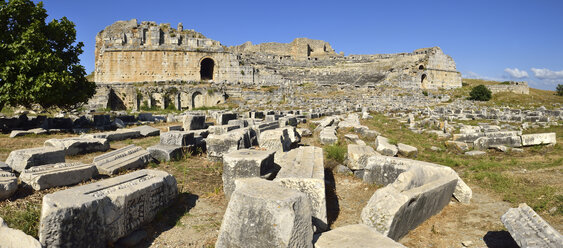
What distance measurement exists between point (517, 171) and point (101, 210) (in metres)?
8.17

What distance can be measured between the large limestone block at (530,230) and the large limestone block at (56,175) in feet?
19.8

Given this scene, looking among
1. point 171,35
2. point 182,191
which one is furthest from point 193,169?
point 171,35

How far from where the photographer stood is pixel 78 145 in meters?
7.52

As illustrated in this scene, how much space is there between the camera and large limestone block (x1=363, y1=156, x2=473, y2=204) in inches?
205

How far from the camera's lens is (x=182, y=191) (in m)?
5.27

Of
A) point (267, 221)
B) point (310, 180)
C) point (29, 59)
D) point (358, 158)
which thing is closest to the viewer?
point (267, 221)

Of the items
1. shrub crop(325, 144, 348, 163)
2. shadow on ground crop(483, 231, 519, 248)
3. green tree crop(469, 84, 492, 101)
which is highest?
green tree crop(469, 84, 492, 101)

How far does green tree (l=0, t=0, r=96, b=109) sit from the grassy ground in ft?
39.9

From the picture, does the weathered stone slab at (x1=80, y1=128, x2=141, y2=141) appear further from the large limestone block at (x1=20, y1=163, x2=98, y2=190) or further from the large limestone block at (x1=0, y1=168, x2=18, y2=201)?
the large limestone block at (x1=0, y1=168, x2=18, y2=201)

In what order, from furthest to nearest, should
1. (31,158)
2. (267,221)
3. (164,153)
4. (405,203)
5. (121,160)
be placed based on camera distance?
1. (164,153)
2. (121,160)
3. (31,158)
4. (405,203)
5. (267,221)

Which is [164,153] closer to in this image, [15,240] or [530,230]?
[15,240]

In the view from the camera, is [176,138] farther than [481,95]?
No

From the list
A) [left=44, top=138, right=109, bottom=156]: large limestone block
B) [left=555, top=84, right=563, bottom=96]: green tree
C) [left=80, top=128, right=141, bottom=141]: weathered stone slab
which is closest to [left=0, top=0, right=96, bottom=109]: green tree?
[left=80, top=128, right=141, bottom=141]: weathered stone slab

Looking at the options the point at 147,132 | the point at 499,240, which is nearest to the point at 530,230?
the point at 499,240
